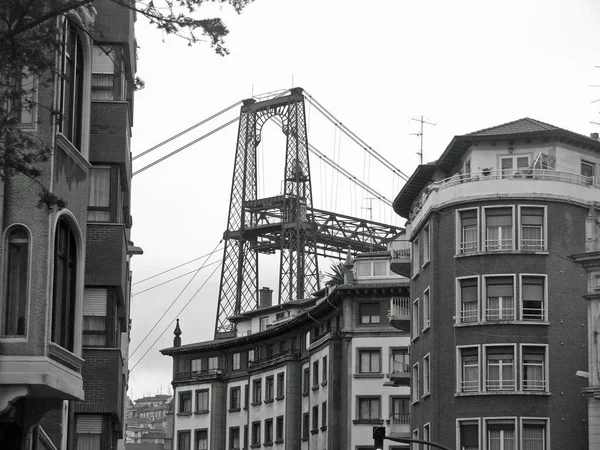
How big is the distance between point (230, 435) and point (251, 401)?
18.2ft

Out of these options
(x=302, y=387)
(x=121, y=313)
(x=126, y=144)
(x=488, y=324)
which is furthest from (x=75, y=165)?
(x=302, y=387)

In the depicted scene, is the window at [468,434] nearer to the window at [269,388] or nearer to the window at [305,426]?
the window at [305,426]

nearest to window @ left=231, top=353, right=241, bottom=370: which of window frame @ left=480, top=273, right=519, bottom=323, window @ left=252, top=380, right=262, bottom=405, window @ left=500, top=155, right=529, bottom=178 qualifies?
window @ left=252, top=380, right=262, bottom=405

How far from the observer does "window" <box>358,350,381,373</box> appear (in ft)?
316

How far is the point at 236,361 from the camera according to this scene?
12600cm

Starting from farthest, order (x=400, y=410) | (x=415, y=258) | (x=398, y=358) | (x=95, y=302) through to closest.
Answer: (x=398, y=358), (x=400, y=410), (x=415, y=258), (x=95, y=302)

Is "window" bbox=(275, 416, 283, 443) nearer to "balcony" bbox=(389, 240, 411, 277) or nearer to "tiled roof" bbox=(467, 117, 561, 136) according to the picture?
"balcony" bbox=(389, 240, 411, 277)

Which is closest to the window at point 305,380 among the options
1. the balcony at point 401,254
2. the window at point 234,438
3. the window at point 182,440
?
the window at point 234,438

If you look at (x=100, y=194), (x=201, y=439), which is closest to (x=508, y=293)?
(x=100, y=194)

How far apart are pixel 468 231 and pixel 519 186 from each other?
3.18m

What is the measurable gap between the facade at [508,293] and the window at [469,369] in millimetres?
44

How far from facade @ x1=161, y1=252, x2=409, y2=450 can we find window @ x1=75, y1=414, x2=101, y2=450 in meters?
37.5

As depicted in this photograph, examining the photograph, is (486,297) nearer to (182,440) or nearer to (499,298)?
(499,298)

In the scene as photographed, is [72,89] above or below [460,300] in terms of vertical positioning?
above
